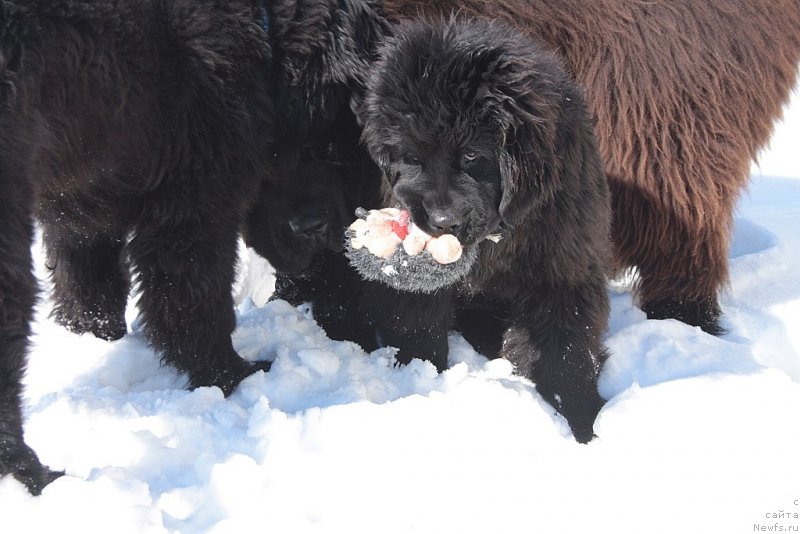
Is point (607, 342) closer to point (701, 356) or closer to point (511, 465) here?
point (701, 356)

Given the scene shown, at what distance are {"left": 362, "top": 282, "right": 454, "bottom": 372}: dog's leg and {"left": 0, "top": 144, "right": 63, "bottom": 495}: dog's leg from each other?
1.15 meters

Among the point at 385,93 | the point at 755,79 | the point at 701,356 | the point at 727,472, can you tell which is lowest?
the point at 701,356

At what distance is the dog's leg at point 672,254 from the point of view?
323cm

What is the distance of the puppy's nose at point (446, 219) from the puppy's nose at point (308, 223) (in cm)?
71

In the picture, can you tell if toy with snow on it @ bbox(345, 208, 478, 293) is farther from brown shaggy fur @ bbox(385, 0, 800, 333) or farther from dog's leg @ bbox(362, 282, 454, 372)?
brown shaggy fur @ bbox(385, 0, 800, 333)

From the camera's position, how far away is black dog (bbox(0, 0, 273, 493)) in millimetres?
1993

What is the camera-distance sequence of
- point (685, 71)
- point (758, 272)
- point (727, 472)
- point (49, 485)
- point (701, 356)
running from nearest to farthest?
1. point (49, 485)
2. point (727, 472)
3. point (701, 356)
4. point (685, 71)
5. point (758, 272)

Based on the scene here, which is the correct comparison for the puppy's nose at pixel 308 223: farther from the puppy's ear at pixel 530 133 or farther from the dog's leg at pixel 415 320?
the puppy's ear at pixel 530 133

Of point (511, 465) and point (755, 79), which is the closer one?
point (511, 465)

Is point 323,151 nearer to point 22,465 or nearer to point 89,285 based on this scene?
point 89,285

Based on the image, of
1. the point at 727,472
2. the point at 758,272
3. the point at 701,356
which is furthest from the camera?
the point at 758,272

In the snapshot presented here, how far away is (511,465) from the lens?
2275 millimetres

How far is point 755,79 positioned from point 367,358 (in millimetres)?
1709

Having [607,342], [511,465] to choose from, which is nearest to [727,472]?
[511,465]
